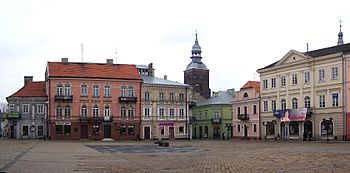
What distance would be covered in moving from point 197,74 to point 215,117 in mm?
30777

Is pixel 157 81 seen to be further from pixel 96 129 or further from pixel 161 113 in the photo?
pixel 96 129

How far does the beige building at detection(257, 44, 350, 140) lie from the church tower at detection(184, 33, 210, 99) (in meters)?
48.2

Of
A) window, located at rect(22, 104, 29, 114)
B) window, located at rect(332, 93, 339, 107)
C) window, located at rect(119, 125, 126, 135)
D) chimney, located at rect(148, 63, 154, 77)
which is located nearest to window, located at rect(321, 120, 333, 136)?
window, located at rect(332, 93, 339, 107)

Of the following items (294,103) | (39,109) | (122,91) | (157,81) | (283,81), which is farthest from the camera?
(157,81)

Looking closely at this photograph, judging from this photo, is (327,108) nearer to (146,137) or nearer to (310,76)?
(310,76)

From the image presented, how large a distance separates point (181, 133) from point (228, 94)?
1793cm

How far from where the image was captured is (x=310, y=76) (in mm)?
61375

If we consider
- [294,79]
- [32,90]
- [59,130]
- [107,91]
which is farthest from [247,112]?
[32,90]

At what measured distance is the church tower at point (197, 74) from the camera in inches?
4670

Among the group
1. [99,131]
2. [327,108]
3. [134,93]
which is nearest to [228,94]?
[134,93]

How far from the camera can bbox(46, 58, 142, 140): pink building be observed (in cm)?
7169

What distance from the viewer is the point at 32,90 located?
76.0 m

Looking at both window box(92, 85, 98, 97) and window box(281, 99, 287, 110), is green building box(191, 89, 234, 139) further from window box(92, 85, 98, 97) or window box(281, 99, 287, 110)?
Result: window box(92, 85, 98, 97)

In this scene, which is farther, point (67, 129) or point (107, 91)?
point (107, 91)
